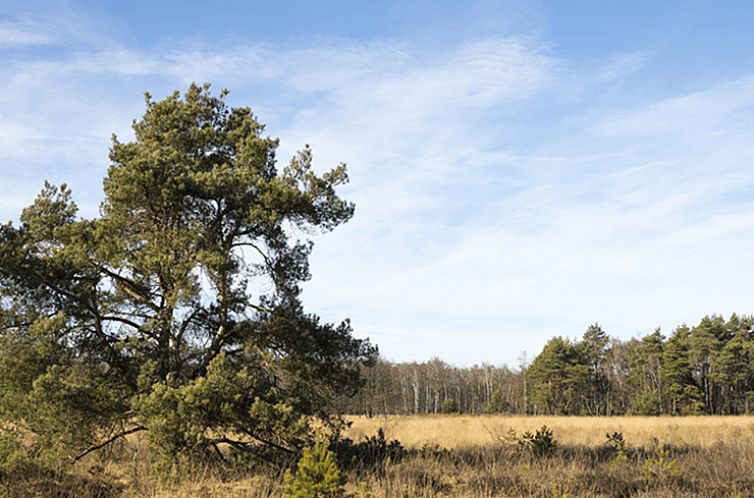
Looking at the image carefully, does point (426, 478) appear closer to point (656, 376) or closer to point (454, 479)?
point (454, 479)

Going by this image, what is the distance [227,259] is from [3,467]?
16.2 feet

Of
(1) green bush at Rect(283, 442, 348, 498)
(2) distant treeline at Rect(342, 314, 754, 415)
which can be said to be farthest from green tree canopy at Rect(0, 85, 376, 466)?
(2) distant treeline at Rect(342, 314, 754, 415)

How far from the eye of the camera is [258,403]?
10.5m

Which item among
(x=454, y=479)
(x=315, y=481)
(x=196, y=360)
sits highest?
(x=196, y=360)

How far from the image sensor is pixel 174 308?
11664mm

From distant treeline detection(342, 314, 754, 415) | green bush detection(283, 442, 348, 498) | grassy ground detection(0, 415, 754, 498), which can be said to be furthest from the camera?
distant treeline detection(342, 314, 754, 415)

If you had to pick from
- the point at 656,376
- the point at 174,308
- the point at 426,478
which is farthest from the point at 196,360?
the point at 656,376

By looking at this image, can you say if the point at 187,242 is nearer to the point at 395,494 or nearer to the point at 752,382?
the point at 395,494

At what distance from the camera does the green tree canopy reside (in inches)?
416

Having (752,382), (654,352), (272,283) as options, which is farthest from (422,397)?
(272,283)

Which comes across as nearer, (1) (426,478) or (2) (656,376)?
A: (1) (426,478)

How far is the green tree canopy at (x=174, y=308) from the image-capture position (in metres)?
10.6

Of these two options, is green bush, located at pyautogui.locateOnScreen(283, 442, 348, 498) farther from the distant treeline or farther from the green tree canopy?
the distant treeline

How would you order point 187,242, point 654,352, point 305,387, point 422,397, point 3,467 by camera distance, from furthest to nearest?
point 422,397, point 654,352, point 305,387, point 187,242, point 3,467
